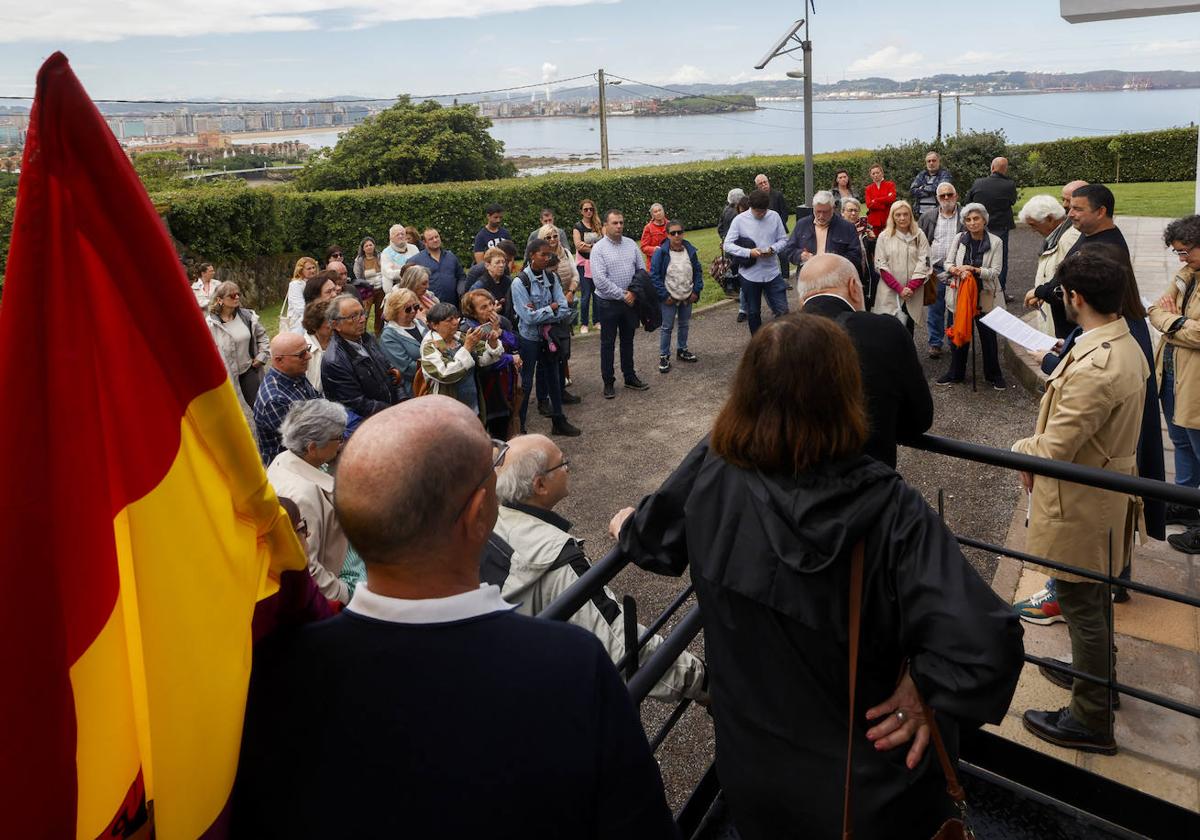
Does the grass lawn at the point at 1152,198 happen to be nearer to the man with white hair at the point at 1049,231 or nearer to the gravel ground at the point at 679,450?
the gravel ground at the point at 679,450

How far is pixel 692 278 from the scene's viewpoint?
34.2ft

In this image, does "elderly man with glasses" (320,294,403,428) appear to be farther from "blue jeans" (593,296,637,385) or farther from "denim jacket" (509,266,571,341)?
"blue jeans" (593,296,637,385)

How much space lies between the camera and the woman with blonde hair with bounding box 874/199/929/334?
935cm

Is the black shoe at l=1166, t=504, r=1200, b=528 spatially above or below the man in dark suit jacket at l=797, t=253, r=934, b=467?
below

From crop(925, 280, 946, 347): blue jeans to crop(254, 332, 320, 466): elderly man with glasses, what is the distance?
6867mm

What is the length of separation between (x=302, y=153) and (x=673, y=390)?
29.0 metres

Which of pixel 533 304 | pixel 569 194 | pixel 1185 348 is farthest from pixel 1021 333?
pixel 569 194

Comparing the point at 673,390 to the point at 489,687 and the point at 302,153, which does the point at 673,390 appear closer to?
the point at 489,687

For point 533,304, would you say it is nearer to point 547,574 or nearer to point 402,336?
point 402,336

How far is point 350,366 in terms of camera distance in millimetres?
6051

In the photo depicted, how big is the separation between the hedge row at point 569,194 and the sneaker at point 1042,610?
15.8 meters

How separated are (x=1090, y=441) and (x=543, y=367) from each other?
18.7 feet

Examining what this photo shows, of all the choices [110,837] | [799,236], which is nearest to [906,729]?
[110,837]

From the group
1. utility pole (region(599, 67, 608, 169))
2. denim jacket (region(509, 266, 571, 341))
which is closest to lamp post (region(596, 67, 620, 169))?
utility pole (region(599, 67, 608, 169))
